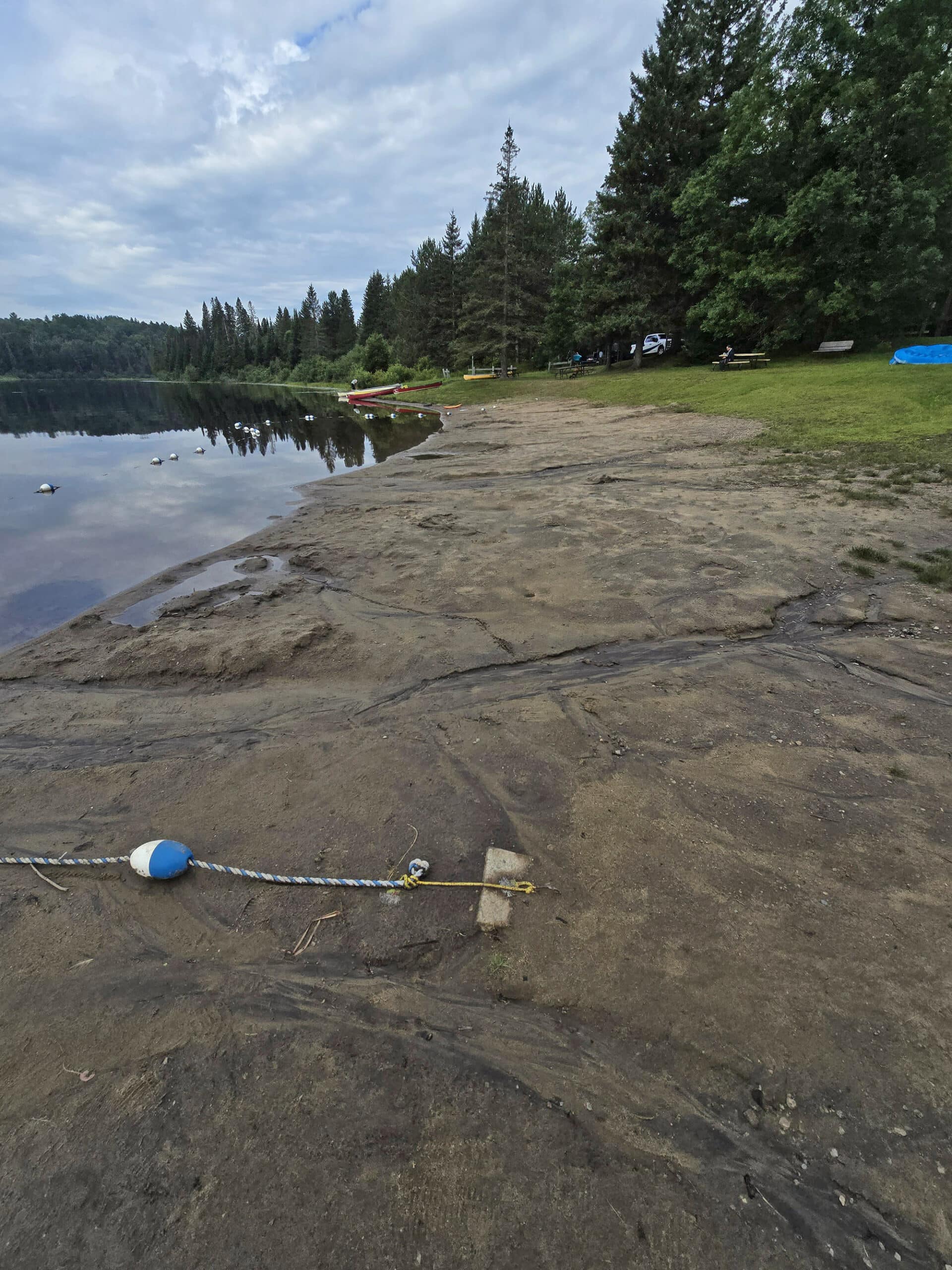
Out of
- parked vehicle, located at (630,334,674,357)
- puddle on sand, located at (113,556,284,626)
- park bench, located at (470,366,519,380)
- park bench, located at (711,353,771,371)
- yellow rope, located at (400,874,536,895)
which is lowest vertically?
yellow rope, located at (400,874,536,895)

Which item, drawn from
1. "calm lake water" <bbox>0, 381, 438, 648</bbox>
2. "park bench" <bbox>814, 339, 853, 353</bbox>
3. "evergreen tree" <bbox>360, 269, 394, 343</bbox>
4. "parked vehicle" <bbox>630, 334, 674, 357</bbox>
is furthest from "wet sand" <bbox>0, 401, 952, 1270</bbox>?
"evergreen tree" <bbox>360, 269, 394, 343</bbox>

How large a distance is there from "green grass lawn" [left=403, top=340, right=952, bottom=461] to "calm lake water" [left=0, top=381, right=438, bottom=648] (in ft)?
35.8

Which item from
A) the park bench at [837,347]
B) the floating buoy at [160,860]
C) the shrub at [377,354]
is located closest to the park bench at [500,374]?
the shrub at [377,354]

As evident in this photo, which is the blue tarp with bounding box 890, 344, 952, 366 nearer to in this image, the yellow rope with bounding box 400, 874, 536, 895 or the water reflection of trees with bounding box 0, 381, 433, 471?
the water reflection of trees with bounding box 0, 381, 433, 471

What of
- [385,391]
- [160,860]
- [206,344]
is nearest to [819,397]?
[160,860]

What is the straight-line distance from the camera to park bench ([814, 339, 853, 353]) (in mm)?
24905

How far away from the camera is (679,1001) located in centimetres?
241

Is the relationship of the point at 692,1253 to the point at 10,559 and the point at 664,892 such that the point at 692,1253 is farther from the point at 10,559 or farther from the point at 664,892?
the point at 10,559

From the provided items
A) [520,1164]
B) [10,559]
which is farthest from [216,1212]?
[10,559]

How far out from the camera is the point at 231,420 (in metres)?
34.2

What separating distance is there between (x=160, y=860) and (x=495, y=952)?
208 cm

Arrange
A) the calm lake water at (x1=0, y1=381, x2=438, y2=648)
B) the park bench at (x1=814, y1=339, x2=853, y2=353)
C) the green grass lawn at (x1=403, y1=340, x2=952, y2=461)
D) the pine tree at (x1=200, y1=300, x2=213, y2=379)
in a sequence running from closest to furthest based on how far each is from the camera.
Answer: the calm lake water at (x1=0, y1=381, x2=438, y2=648)
the green grass lawn at (x1=403, y1=340, x2=952, y2=461)
the park bench at (x1=814, y1=339, x2=853, y2=353)
the pine tree at (x1=200, y1=300, x2=213, y2=379)

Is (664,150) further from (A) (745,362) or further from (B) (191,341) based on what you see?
(B) (191,341)

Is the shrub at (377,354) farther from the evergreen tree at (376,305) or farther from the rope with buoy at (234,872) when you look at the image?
the rope with buoy at (234,872)
